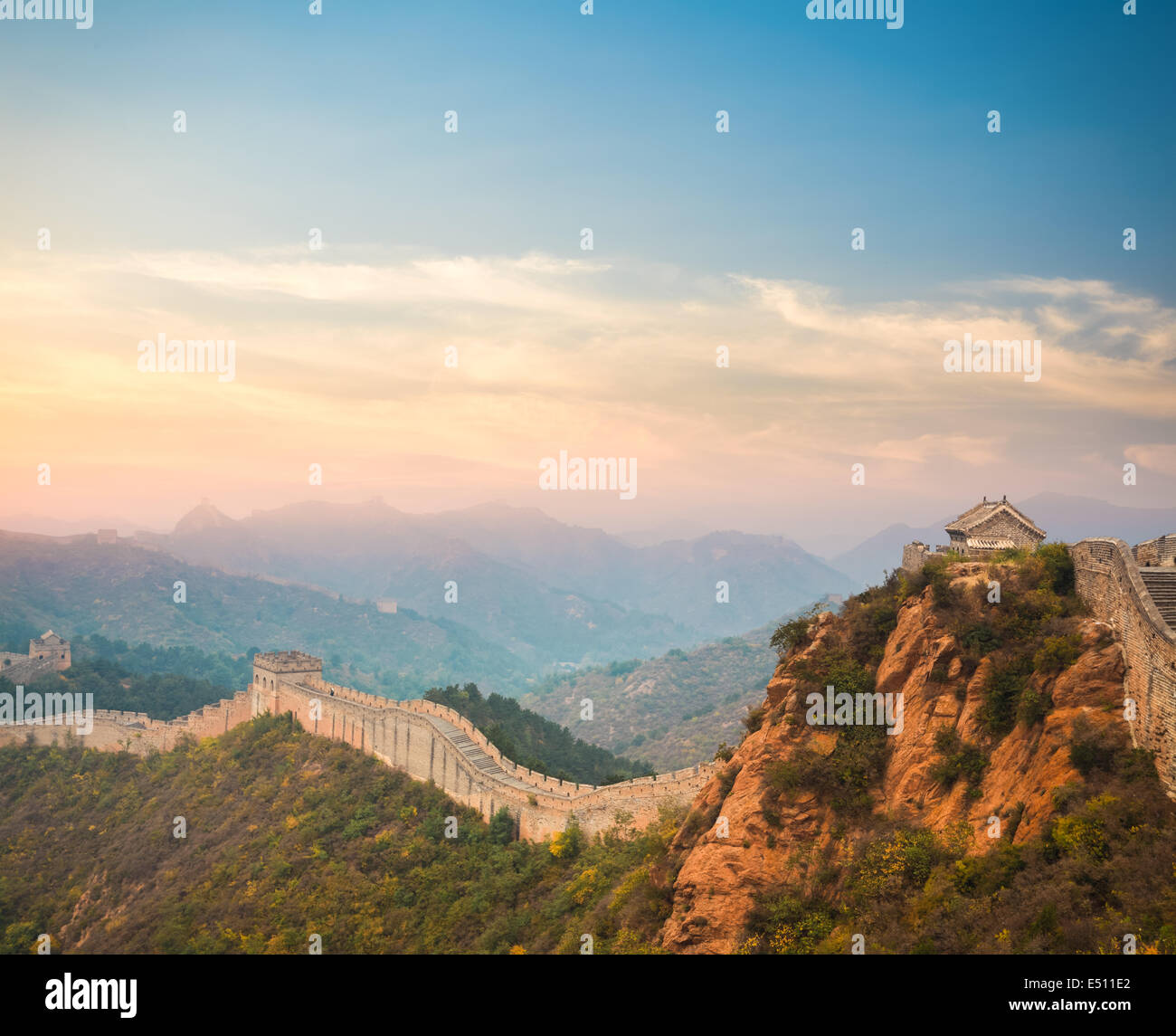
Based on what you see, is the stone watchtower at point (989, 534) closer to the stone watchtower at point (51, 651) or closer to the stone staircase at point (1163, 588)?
the stone staircase at point (1163, 588)

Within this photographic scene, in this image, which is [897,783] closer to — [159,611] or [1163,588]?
[1163,588]

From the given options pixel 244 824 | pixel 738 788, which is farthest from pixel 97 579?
pixel 738 788

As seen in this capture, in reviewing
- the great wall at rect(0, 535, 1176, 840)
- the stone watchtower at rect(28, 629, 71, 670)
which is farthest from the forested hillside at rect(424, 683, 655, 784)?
the stone watchtower at rect(28, 629, 71, 670)

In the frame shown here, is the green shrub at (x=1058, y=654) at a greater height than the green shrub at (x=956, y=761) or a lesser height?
greater

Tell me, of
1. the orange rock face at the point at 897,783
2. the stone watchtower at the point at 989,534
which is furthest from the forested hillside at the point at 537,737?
the orange rock face at the point at 897,783
